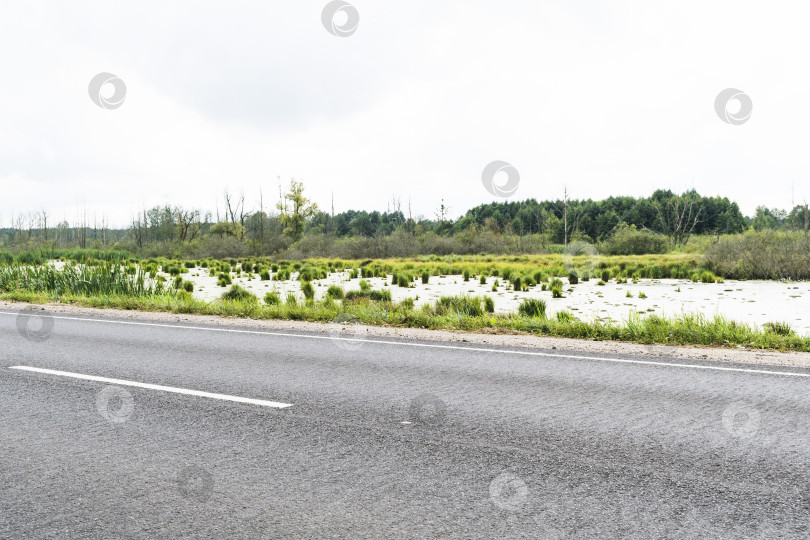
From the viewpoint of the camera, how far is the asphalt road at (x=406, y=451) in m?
3.20

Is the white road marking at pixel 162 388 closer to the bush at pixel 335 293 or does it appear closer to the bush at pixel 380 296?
the bush at pixel 380 296

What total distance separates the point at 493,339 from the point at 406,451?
6086 mm

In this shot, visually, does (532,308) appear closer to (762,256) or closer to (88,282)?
(88,282)

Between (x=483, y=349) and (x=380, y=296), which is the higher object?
(x=380, y=296)

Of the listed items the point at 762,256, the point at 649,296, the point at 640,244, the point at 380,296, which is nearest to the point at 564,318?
the point at 380,296

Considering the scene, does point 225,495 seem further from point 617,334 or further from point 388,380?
point 617,334

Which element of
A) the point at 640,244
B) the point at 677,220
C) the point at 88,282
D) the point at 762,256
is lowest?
the point at 88,282

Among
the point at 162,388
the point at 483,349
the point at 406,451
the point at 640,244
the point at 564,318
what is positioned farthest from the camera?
the point at 640,244

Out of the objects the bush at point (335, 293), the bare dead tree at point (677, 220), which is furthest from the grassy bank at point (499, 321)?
the bare dead tree at point (677, 220)

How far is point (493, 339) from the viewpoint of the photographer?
10.1 metres

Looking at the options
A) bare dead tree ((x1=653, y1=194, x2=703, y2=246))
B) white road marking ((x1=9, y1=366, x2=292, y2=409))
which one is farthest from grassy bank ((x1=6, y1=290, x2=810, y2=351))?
bare dead tree ((x1=653, y1=194, x2=703, y2=246))

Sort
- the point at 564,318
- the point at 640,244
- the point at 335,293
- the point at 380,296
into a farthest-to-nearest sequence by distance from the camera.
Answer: the point at 640,244, the point at 335,293, the point at 380,296, the point at 564,318

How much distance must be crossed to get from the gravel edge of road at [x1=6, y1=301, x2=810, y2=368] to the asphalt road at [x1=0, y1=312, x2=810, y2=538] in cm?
96

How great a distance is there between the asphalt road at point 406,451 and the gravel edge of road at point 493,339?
0.96 meters
